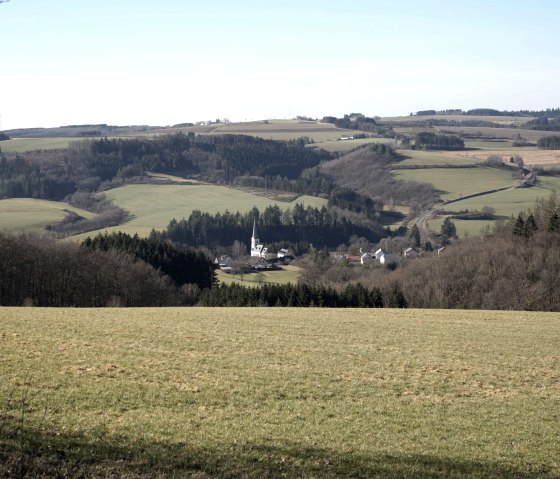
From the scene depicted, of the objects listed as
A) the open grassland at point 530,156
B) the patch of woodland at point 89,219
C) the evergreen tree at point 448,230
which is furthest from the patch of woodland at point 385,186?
the patch of woodland at point 89,219

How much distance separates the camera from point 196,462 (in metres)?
12.8

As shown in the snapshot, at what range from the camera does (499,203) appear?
13575 centimetres

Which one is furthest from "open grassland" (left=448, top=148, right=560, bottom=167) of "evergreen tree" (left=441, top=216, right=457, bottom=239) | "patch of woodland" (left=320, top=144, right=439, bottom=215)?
"evergreen tree" (left=441, top=216, right=457, bottom=239)

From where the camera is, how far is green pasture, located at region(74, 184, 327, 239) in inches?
5512

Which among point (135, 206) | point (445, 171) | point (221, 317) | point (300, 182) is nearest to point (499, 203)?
point (445, 171)

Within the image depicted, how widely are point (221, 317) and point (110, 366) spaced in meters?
14.5

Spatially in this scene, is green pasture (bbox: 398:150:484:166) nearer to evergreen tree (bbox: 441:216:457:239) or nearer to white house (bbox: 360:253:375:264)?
evergreen tree (bbox: 441:216:457:239)

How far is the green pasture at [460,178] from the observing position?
513 ft

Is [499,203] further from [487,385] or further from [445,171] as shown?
[487,385]

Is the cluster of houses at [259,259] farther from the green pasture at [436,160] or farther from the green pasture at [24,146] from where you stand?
the green pasture at [24,146]

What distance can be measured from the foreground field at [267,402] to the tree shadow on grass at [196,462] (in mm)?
39

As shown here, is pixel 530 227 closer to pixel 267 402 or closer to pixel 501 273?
pixel 501 273

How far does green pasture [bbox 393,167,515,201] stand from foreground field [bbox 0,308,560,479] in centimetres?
13252

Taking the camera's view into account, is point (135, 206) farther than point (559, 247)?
Yes
